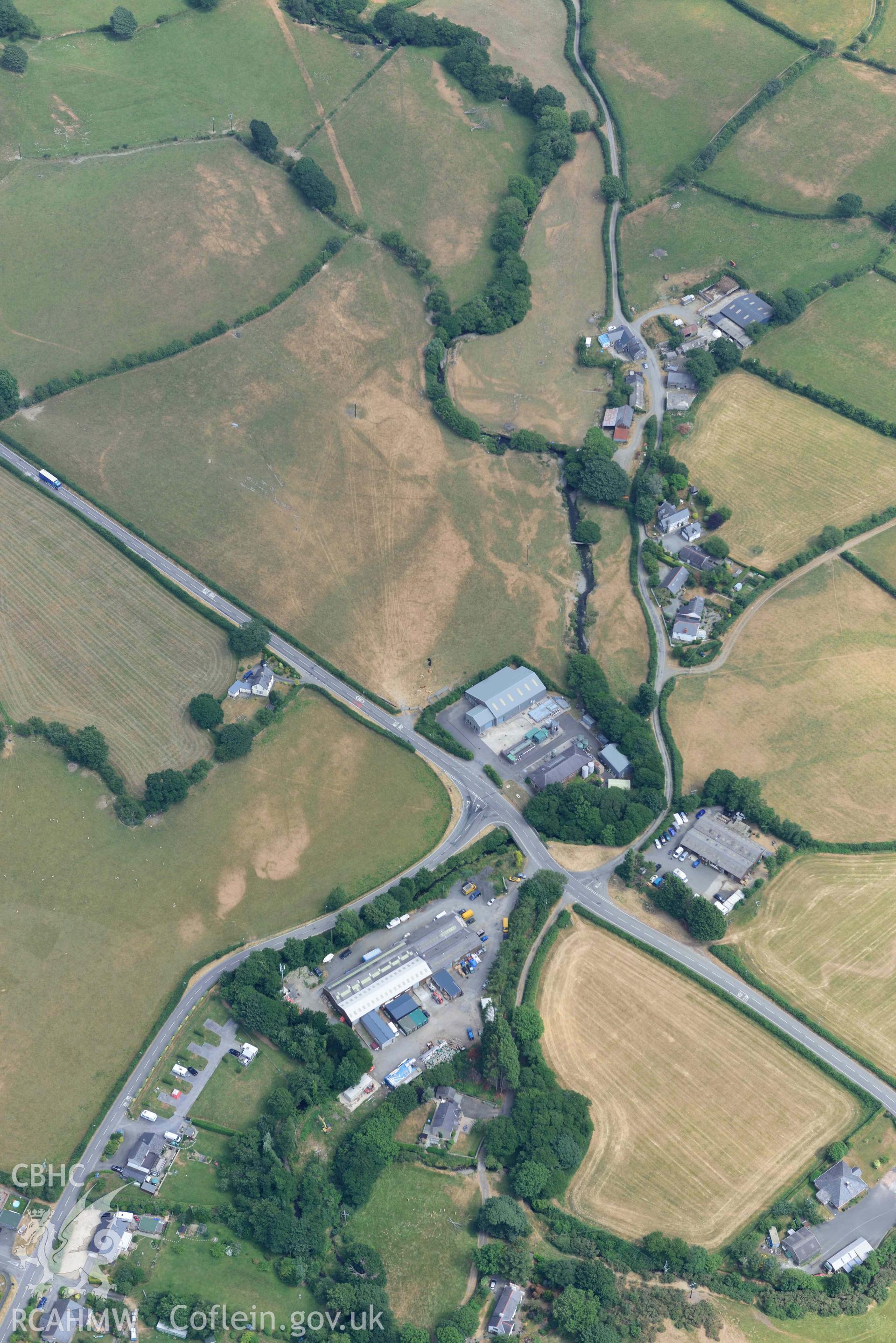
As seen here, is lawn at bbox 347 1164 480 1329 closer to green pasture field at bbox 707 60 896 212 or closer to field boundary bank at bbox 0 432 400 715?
field boundary bank at bbox 0 432 400 715

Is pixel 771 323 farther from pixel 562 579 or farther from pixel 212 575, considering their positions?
pixel 212 575

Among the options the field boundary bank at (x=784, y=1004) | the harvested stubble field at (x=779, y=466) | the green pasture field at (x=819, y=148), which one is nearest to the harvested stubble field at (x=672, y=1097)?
the field boundary bank at (x=784, y=1004)

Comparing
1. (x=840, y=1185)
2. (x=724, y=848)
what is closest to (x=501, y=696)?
(x=724, y=848)

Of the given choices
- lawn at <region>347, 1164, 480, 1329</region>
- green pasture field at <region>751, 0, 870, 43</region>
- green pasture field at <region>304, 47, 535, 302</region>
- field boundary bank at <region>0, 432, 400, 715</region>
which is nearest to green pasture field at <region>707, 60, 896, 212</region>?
green pasture field at <region>751, 0, 870, 43</region>

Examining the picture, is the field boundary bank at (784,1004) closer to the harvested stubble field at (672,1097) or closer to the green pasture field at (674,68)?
the harvested stubble field at (672,1097)

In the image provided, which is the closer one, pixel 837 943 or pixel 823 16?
pixel 837 943

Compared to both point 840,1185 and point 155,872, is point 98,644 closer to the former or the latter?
point 155,872

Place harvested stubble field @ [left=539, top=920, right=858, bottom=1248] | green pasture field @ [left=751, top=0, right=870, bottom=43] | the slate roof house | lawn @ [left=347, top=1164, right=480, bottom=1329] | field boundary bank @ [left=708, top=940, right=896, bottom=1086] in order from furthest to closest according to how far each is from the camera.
Result: 1. green pasture field @ [left=751, top=0, right=870, bottom=43]
2. field boundary bank @ [left=708, top=940, right=896, bottom=1086]
3. harvested stubble field @ [left=539, top=920, right=858, bottom=1248]
4. the slate roof house
5. lawn @ [left=347, top=1164, right=480, bottom=1329]
